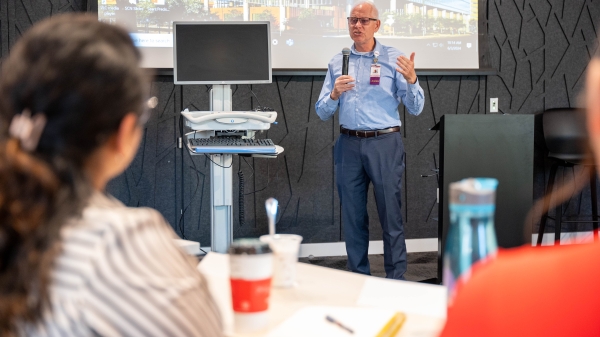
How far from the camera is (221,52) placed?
136 inches

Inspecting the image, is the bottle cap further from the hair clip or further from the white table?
the hair clip

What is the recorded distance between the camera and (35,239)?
68 cm

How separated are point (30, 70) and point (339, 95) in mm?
2739

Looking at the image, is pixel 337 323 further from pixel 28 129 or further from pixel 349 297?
pixel 28 129

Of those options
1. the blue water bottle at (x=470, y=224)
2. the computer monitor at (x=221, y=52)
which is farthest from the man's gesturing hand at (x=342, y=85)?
the blue water bottle at (x=470, y=224)

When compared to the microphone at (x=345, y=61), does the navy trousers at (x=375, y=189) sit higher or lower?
lower

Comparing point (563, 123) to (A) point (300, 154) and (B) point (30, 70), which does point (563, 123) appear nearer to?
(A) point (300, 154)

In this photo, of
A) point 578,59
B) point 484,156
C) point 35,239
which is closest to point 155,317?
point 35,239

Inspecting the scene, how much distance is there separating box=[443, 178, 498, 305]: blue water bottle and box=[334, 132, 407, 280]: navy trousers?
8.24 feet

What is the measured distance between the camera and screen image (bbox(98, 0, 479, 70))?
160 inches

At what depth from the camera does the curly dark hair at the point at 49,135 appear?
68 centimetres

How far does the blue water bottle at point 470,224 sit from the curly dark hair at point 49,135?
487 mm

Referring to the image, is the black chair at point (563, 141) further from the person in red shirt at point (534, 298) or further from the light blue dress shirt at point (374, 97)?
the person in red shirt at point (534, 298)

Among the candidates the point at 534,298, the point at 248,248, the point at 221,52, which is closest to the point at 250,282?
the point at 248,248
